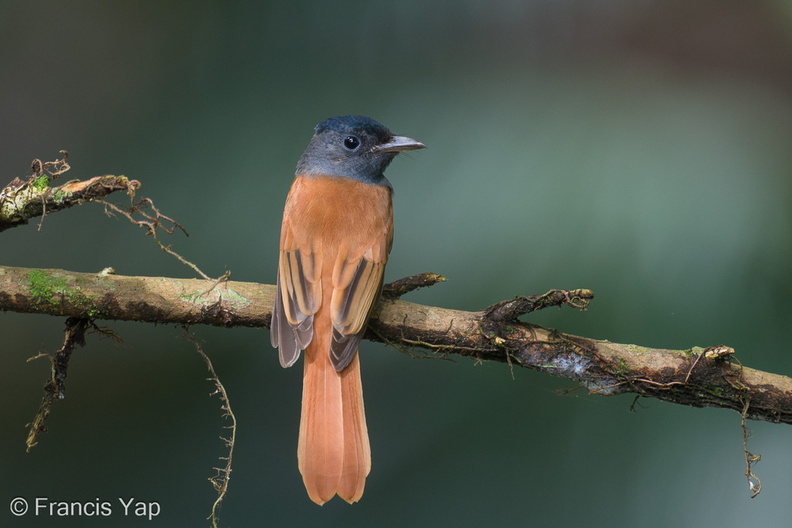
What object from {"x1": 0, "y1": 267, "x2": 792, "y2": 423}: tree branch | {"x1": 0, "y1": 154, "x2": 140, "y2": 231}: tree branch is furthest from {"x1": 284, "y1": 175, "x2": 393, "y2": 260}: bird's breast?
{"x1": 0, "y1": 154, "x2": 140, "y2": 231}: tree branch

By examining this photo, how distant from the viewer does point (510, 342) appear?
1.98m

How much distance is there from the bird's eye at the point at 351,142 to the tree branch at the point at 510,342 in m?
0.75

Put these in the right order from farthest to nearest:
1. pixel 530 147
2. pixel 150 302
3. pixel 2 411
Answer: pixel 530 147 < pixel 2 411 < pixel 150 302

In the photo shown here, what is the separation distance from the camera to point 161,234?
3.40 m

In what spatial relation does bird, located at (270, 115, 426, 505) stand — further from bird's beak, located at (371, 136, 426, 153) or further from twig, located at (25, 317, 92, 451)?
twig, located at (25, 317, 92, 451)

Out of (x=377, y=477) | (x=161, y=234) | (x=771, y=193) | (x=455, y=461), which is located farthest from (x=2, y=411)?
(x=771, y=193)

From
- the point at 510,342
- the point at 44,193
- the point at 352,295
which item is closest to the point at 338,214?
the point at 352,295

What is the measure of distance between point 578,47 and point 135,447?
2.58 m

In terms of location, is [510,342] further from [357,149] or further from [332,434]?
[357,149]

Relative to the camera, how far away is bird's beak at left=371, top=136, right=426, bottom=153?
2566 mm

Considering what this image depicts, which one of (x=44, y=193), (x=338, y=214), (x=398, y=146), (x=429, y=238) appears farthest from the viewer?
(x=429, y=238)

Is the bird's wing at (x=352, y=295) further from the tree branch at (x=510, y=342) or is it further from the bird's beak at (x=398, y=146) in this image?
the bird's beak at (x=398, y=146)

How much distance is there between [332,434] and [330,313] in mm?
318

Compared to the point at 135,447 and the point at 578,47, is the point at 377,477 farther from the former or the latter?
the point at 578,47
